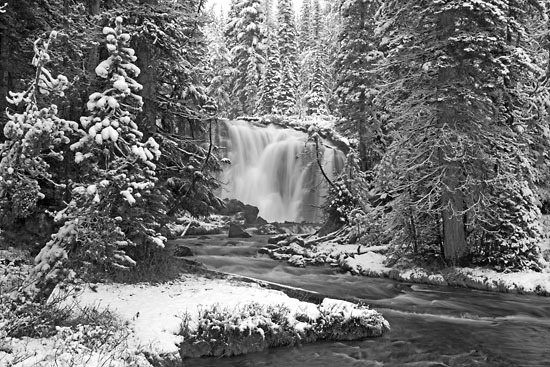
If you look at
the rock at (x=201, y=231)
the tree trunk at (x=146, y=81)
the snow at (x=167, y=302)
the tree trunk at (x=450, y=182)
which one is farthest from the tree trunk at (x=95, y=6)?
the rock at (x=201, y=231)

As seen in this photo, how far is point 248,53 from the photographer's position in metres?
51.6

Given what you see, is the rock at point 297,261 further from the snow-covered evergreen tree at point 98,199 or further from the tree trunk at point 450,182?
the snow-covered evergreen tree at point 98,199

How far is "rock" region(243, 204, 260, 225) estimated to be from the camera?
3253cm

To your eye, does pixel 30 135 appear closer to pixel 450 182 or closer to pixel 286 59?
pixel 450 182

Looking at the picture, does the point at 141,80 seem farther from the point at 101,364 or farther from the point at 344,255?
the point at 344,255

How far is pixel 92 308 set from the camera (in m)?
7.57

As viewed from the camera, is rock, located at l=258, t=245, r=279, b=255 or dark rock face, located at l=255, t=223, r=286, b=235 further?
dark rock face, located at l=255, t=223, r=286, b=235

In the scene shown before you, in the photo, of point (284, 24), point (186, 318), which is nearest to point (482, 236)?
point (186, 318)

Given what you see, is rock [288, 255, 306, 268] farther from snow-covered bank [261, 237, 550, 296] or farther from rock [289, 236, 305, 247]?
→ rock [289, 236, 305, 247]

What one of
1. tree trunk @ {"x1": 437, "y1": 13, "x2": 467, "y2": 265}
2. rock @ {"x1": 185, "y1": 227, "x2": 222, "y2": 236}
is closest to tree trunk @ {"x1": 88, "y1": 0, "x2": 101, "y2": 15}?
tree trunk @ {"x1": 437, "y1": 13, "x2": 467, "y2": 265}

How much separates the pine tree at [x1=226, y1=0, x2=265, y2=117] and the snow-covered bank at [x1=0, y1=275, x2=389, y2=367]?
42632 mm

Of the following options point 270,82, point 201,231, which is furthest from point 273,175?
point 270,82

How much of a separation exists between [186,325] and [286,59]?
4994cm

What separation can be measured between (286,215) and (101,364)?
29790 millimetres
